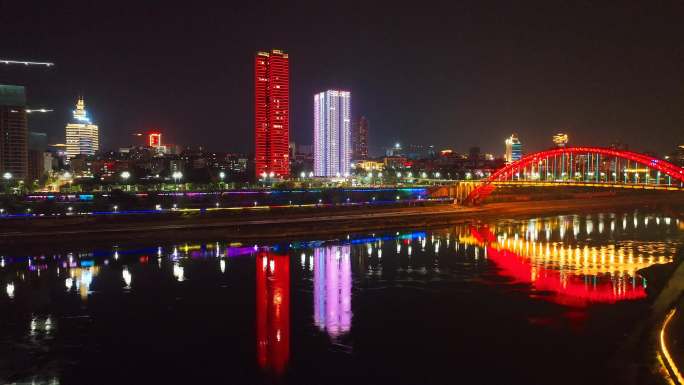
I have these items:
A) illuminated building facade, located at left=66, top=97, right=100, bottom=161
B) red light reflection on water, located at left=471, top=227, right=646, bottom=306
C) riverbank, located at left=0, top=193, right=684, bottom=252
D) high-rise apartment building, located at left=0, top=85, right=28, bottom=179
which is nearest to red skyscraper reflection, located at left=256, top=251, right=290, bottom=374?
red light reflection on water, located at left=471, top=227, right=646, bottom=306

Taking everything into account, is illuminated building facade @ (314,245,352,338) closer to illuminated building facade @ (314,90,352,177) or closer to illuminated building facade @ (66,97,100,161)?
illuminated building facade @ (314,90,352,177)

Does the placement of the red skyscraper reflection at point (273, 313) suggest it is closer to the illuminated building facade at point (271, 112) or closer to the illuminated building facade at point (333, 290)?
the illuminated building facade at point (333, 290)

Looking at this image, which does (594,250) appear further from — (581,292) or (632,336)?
(632,336)

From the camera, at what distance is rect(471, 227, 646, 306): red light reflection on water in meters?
18.0

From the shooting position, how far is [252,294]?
19.2 metres

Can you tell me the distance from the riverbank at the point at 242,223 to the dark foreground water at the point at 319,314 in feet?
8.13

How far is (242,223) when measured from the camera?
37.6 metres

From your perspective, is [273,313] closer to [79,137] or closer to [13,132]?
[13,132]

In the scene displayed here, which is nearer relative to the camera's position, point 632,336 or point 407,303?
point 632,336

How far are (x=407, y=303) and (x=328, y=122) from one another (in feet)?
435

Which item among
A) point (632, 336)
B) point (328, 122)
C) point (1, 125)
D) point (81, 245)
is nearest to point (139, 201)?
point (81, 245)

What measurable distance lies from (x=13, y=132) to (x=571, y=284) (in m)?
83.4

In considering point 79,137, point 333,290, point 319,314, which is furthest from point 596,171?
point 79,137

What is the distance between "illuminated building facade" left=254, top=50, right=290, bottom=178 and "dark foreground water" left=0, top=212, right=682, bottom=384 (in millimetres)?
Result: 94665
